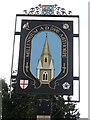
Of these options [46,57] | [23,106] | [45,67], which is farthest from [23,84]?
[23,106]

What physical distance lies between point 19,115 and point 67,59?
12107mm

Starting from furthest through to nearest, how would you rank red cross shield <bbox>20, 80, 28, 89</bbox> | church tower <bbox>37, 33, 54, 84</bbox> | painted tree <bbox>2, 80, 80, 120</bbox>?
painted tree <bbox>2, 80, 80, 120</bbox> < church tower <bbox>37, 33, 54, 84</bbox> < red cross shield <bbox>20, 80, 28, 89</bbox>

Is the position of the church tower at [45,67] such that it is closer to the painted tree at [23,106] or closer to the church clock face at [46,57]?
the church clock face at [46,57]

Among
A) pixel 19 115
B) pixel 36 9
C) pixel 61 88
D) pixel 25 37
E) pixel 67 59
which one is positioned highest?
pixel 36 9

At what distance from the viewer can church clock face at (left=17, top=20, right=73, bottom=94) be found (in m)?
12.6

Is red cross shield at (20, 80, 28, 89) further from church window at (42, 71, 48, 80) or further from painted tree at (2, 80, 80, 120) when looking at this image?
painted tree at (2, 80, 80, 120)


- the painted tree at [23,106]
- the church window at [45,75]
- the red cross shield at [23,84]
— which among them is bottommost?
the painted tree at [23,106]

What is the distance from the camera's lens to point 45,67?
1300cm

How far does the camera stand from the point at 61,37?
13328mm

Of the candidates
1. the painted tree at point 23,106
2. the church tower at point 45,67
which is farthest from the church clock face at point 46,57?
the painted tree at point 23,106

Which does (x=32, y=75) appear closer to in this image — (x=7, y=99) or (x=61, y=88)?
(x=61, y=88)

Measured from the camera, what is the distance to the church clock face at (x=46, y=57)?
12.6m

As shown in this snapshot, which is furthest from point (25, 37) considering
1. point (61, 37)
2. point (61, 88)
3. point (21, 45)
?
point (61, 88)

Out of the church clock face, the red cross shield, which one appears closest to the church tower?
the church clock face
